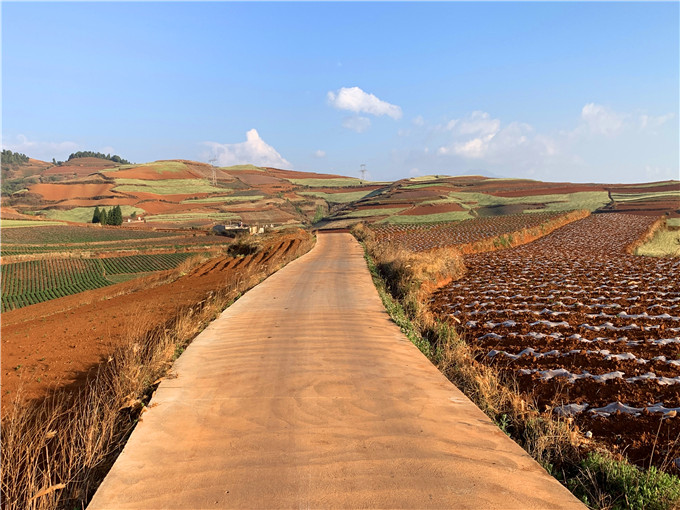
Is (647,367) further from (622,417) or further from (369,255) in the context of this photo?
(369,255)

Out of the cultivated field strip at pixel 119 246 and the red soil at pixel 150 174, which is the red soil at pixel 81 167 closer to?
the red soil at pixel 150 174

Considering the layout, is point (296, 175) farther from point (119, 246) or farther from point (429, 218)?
point (119, 246)

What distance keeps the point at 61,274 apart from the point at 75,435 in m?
38.1

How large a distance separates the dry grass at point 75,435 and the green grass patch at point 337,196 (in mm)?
110701

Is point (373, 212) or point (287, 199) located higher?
point (287, 199)

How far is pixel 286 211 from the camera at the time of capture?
313 feet

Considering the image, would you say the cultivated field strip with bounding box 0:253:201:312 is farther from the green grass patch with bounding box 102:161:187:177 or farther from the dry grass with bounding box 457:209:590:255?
the green grass patch with bounding box 102:161:187:177

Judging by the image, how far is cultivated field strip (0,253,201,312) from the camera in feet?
99.1

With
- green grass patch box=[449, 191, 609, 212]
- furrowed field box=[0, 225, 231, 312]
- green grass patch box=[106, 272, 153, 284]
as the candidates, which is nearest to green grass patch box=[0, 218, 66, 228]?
furrowed field box=[0, 225, 231, 312]

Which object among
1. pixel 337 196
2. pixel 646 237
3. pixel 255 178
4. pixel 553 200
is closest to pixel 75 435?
pixel 646 237

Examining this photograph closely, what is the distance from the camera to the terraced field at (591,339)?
15.9 feet

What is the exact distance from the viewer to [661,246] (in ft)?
95.9

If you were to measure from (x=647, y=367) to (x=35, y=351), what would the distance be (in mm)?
10301

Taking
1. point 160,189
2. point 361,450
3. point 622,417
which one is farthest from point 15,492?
point 160,189
